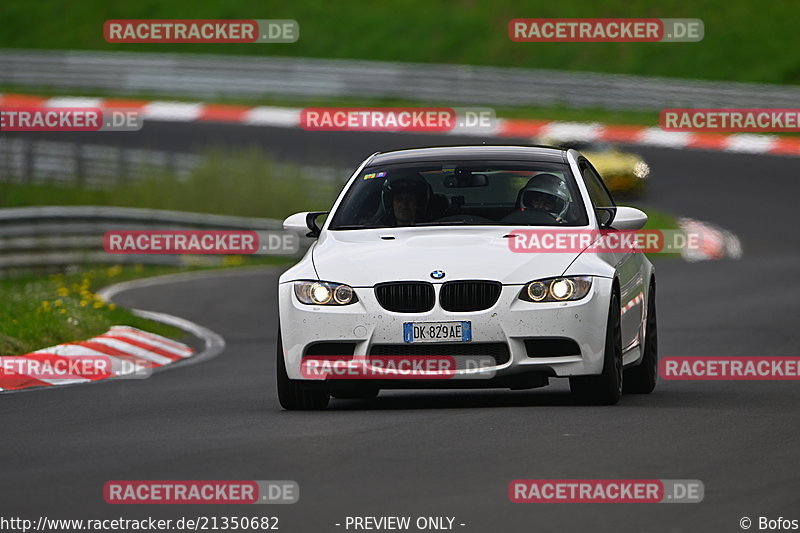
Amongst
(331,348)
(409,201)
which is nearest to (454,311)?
(331,348)

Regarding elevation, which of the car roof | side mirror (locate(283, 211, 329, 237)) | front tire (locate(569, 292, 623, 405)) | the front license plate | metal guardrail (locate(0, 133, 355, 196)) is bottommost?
front tire (locate(569, 292, 623, 405))

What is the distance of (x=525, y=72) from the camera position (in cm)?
4294

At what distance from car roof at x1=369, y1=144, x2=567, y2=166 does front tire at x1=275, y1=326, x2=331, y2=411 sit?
1.65 m

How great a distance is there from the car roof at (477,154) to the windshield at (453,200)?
0.07 m

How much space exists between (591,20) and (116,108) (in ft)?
43.4

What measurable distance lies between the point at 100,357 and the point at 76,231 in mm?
11276

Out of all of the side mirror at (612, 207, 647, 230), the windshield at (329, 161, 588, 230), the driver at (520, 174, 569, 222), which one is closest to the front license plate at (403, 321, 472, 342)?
the windshield at (329, 161, 588, 230)

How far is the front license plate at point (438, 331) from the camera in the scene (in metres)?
9.75

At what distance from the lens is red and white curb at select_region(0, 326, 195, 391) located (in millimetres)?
12719

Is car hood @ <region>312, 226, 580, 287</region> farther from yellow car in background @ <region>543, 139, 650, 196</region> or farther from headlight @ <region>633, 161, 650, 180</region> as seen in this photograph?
headlight @ <region>633, 161, 650, 180</region>

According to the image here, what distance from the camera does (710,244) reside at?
2908 cm

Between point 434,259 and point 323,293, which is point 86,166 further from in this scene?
point 434,259

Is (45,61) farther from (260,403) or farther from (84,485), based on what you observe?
(84,485)

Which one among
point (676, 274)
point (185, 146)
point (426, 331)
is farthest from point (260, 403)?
point (185, 146)
